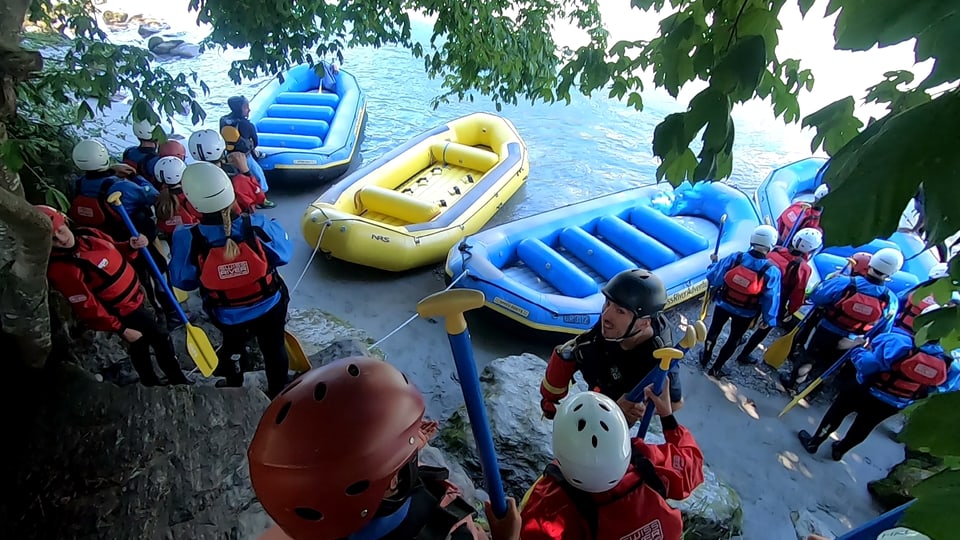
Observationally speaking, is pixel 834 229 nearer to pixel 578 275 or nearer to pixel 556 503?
pixel 556 503

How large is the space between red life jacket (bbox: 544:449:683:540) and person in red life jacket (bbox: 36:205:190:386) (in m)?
2.93

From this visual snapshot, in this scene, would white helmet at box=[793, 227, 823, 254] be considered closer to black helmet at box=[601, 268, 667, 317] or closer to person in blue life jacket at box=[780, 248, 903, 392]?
person in blue life jacket at box=[780, 248, 903, 392]

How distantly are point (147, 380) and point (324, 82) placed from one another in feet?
25.5

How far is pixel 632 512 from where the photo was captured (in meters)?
1.87

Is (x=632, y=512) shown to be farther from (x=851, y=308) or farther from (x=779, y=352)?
(x=779, y=352)

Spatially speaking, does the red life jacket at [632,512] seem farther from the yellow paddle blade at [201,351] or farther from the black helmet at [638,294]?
the yellow paddle blade at [201,351]

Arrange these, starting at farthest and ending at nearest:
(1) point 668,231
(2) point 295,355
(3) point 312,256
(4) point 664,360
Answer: (1) point 668,231, (3) point 312,256, (2) point 295,355, (4) point 664,360

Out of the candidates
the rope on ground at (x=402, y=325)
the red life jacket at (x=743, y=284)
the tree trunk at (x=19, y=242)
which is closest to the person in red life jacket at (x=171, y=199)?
the tree trunk at (x=19, y=242)

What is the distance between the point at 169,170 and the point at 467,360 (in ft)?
13.0

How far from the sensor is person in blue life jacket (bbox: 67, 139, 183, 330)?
4145mm

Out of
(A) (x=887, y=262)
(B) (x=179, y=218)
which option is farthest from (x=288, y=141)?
(A) (x=887, y=262)

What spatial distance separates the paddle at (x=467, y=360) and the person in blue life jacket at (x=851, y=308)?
3709mm

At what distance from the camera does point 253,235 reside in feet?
10.5

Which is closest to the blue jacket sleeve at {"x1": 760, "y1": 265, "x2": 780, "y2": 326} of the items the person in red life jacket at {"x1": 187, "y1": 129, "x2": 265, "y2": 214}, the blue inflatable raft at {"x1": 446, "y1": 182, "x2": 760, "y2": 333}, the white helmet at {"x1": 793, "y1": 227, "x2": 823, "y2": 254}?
the white helmet at {"x1": 793, "y1": 227, "x2": 823, "y2": 254}
